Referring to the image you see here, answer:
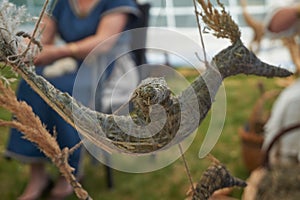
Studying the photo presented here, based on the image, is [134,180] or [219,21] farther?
[134,180]

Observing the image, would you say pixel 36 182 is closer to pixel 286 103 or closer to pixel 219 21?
pixel 286 103

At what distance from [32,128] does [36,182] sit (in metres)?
1.52

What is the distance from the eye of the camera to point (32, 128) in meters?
0.48

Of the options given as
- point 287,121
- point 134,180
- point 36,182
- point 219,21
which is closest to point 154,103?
point 219,21

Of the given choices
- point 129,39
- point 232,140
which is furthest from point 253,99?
point 129,39

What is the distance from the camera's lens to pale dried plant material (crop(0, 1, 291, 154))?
1.42 feet

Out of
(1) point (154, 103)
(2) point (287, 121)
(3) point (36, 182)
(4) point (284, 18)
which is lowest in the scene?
(3) point (36, 182)

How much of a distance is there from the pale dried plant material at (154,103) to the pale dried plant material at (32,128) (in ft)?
0.12

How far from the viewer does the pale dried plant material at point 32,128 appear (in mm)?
463

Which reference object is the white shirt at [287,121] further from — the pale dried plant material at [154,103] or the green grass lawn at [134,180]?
the pale dried plant material at [154,103]

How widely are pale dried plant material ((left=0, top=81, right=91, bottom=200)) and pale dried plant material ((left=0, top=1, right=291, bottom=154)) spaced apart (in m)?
0.04

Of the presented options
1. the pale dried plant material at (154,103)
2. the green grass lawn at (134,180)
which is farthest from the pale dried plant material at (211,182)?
the green grass lawn at (134,180)

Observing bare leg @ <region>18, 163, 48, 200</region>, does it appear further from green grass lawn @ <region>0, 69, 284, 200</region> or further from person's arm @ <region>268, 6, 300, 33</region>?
person's arm @ <region>268, 6, 300, 33</region>

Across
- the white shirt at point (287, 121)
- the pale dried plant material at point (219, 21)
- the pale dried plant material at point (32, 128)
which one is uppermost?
the pale dried plant material at point (219, 21)
